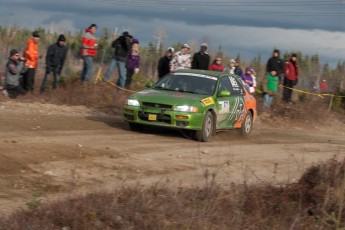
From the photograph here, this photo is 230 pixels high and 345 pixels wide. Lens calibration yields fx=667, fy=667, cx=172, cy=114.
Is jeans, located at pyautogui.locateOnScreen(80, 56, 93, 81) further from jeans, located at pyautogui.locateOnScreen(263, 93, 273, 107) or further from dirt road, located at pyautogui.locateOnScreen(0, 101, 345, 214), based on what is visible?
jeans, located at pyautogui.locateOnScreen(263, 93, 273, 107)

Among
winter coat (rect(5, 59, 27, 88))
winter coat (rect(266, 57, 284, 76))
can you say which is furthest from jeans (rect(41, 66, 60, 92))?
winter coat (rect(266, 57, 284, 76))

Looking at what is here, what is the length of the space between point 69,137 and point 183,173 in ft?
10.4

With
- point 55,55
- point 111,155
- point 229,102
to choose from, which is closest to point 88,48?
point 55,55

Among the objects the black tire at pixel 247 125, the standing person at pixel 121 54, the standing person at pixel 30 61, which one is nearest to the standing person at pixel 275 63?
the standing person at pixel 121 54

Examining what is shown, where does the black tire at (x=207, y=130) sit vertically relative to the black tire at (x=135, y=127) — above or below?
above

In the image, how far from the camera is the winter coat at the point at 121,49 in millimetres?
20812

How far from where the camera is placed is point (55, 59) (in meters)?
19.9

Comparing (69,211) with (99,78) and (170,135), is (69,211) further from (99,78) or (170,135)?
(99,78)

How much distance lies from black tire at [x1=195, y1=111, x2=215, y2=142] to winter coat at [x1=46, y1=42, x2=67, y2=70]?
21.6 ft

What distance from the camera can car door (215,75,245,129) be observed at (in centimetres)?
1575

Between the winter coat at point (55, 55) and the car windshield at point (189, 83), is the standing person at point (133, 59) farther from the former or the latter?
the car windshield at point (189, 83)

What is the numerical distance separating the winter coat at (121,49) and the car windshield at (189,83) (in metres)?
4.74

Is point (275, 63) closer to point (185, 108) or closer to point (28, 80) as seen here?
point (28, 80)

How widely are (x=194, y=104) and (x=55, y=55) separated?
6.65m
